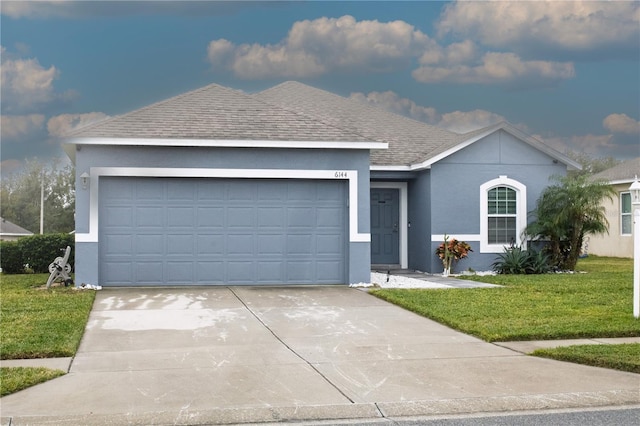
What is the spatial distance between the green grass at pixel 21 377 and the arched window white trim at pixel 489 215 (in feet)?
48.5

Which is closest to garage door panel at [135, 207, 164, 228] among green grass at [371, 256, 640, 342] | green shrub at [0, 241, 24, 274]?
green grass at [371, 256, 640, 342]

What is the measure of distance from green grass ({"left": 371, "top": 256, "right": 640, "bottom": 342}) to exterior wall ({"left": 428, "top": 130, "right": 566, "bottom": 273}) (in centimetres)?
180

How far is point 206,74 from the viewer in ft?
93.0

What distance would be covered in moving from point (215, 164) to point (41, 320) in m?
6.09

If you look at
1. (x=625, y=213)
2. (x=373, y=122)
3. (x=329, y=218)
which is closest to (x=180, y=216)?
(x=329, y=218)

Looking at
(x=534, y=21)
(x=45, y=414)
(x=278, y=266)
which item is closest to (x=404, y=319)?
(x=278, y=266)

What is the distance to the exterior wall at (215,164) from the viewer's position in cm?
1639

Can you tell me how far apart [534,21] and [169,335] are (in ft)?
60.2

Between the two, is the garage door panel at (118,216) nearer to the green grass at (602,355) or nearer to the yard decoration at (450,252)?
the yard decoration at (450,252)

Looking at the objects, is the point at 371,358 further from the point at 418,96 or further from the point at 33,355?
the point at 418,96

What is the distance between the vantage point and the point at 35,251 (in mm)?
23141

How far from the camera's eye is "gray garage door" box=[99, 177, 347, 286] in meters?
16.7

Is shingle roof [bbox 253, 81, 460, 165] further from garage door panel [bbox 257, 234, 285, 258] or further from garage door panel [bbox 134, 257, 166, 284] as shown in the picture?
garage door panel [bbox 134, 257, 166, 284]

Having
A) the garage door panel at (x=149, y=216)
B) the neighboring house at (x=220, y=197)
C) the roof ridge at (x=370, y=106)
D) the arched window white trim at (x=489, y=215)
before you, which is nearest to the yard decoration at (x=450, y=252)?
the arched window white trim at (x=489, y=215)
